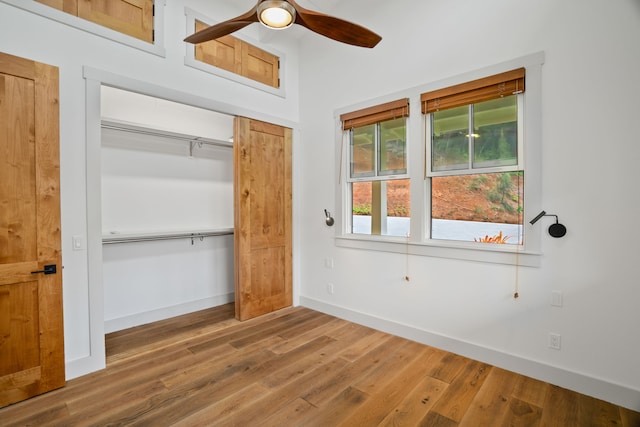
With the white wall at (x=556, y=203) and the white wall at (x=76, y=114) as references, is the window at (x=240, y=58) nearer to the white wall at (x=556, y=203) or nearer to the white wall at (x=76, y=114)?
the white wall at (x=76, y=114)

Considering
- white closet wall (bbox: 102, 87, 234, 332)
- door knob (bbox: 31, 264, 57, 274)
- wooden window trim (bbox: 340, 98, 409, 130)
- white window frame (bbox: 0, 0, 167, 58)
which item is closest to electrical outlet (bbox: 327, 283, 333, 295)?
white closet wall (bbox: 102, 87, 234, 332)

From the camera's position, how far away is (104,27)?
102 inches

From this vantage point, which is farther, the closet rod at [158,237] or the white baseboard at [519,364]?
the closet rod at [158,237]

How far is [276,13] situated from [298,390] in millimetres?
2594

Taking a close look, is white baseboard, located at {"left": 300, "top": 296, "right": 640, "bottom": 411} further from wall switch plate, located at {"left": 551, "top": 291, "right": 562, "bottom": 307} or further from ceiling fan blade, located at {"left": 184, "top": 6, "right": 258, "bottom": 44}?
ceiling fan blade, located at {"left": 184, "top": 6, "right": 258, "bottom": 44}

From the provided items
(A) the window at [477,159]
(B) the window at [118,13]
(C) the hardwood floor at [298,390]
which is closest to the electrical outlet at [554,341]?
(C) the hardwood floor at [298,390]

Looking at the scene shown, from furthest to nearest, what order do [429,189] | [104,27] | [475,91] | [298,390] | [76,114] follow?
[429,189], [475,91], [104,27], [76,114], [298,390]

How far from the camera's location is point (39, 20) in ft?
7.55

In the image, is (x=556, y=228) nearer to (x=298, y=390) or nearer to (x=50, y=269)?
(x=298, y=390)

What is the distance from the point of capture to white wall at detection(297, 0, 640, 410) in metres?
2.14

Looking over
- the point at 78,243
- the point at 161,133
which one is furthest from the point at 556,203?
the point at 161,133

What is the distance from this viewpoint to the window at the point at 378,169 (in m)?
3.32

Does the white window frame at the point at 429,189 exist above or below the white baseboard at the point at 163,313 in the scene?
above

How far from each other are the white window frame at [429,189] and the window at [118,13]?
6.94 ft
